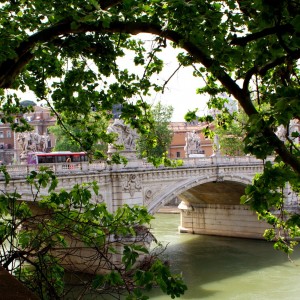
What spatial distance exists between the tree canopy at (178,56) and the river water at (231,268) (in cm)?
1037

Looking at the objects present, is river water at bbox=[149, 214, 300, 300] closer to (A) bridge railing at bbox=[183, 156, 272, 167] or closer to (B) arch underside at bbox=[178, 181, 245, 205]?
(B) arch underside at bbox=[178, 181, 245, 205]

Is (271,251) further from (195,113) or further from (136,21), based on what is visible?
(136,21)

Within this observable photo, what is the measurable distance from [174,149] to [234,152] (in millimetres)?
9951

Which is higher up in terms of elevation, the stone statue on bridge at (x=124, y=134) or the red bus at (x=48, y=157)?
the stone statue on bridge at (x=124, y=134)

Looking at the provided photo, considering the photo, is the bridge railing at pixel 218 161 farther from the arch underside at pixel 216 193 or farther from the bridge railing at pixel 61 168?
the bridge railing at pixel 61 168

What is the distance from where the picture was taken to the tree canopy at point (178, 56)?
3039 millimetres

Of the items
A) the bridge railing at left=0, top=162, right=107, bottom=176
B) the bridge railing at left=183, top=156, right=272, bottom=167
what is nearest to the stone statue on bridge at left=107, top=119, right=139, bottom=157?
the bridge railing at left=0, top=162, right=107, bottom=176

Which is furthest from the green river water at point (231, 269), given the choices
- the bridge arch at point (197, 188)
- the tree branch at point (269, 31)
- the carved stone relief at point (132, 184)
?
the tree branch at point (269, 31)

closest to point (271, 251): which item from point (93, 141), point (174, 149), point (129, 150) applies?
point (129, 150)

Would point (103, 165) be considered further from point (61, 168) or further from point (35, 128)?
point (35, 128)

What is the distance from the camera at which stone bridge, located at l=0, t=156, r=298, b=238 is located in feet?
55.1

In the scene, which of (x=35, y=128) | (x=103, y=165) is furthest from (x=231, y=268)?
(x=35, y=128)

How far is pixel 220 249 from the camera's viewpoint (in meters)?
22.5

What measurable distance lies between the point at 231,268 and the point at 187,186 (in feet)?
11.9
